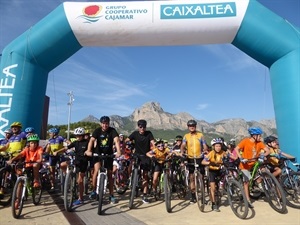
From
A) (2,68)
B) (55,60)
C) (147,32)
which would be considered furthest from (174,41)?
(2,68)

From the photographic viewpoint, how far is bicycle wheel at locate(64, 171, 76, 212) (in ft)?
20.6

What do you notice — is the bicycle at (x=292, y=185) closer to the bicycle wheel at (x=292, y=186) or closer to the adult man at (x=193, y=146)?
the bicycle wheel at (x=292, y=186)

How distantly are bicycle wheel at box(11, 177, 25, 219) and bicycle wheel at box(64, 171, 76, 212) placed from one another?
891 mm

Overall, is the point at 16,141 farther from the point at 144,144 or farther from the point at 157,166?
the point at 157,166

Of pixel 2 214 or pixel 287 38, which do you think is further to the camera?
pixel 287 38

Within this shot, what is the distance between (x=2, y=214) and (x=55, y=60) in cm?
633

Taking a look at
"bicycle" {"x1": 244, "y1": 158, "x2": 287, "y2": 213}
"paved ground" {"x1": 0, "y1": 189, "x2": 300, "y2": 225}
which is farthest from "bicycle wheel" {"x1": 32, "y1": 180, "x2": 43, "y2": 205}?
"bicycle" {"x1": 244, "y1": 158, "x2": 287, "y2": 213}

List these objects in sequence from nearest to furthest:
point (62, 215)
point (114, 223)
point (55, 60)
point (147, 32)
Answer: point (114, 223) < point (62, 215) < point (147, 32) < point (55, 60)

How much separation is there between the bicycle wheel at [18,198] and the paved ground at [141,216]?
13cm

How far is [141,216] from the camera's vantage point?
6.04 m

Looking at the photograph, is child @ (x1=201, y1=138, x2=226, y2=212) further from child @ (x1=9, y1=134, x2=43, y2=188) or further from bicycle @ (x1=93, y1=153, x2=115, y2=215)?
child @ (x1=9, y1=134, x2=43, y2=188)

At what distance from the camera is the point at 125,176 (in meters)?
9.41

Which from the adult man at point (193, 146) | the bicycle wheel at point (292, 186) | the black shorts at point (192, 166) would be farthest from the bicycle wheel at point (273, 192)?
the adult man at point (193, 146)

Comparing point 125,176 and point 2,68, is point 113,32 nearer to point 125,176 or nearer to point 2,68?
point 2,68
